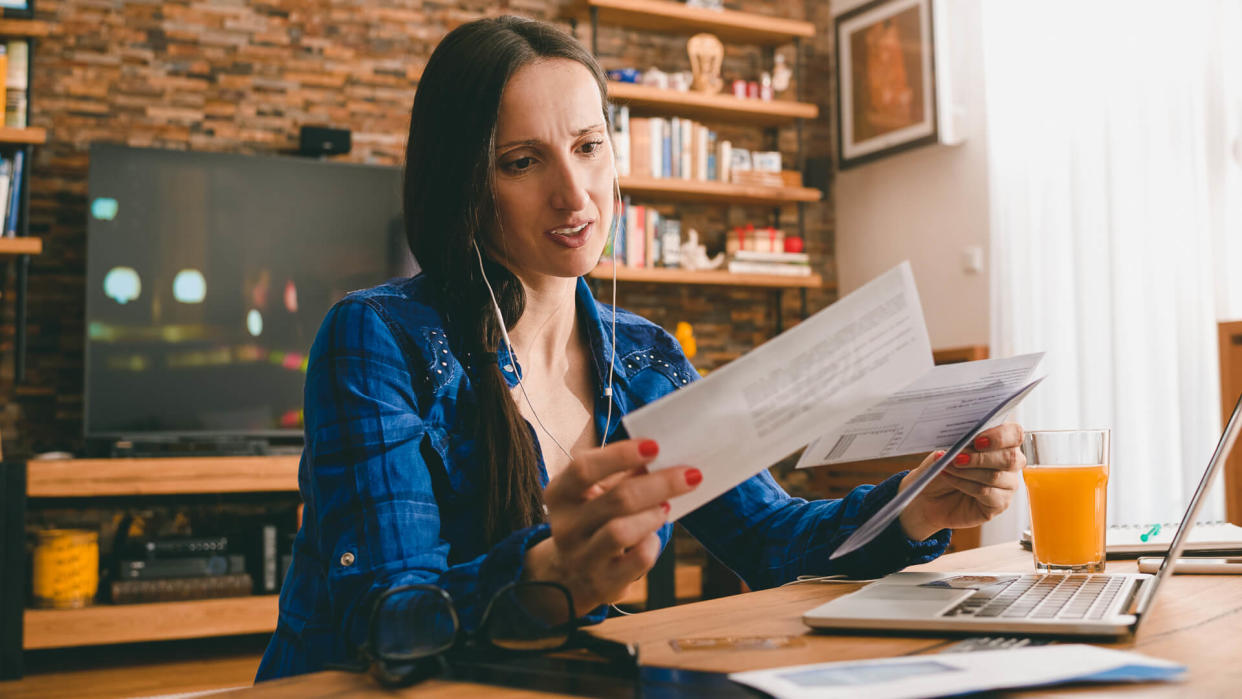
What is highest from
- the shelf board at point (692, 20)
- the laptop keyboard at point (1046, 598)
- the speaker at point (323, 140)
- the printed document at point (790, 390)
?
the shelf board at point (692, 20)

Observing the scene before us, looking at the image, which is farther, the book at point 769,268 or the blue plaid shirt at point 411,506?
the book at point 769,268

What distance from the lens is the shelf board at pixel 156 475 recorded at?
3.05 metres

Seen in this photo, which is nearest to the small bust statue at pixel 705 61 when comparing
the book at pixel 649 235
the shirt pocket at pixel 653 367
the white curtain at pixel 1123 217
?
the book at pixel 649 235

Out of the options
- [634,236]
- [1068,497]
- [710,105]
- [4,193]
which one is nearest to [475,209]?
[1068,497]

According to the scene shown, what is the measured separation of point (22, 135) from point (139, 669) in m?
1.65

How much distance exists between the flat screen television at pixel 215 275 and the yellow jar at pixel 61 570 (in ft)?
1.11

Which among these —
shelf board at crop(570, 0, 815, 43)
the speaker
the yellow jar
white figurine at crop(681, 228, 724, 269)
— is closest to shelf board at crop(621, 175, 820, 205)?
white figurine at crop(681, 228, 724, 269)

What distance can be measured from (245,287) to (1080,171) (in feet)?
9.23

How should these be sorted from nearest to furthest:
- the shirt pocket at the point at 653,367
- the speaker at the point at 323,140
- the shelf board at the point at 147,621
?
the shirt pocket at the point at 653,367 < the shelf board at the point at 147,621 < the speaker at the point at 323,140

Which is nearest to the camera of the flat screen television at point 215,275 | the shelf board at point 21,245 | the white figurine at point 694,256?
the shelf board at point 21,245

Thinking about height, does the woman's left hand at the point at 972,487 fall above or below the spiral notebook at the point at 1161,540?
above

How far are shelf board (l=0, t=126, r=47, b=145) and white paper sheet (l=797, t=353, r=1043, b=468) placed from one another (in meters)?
3.07

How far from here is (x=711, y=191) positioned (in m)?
4.12

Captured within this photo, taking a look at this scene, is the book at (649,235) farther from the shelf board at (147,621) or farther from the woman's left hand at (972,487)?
the woman's left hand at (972,487)
